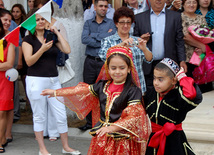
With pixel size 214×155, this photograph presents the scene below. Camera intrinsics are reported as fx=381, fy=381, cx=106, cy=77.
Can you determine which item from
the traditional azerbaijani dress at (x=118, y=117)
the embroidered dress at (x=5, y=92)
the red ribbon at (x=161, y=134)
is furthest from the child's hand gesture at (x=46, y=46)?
the red ribbon at (x=161, y=134)

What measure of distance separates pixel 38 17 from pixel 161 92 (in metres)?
2.37

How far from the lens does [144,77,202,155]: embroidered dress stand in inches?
137

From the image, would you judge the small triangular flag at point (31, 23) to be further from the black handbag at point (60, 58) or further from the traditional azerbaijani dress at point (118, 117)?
the traditional azerbaijani dress at point (118, 117)

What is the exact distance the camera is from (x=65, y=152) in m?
5.44

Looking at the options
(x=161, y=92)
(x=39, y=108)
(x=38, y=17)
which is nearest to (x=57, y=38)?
(x=38, y=17)

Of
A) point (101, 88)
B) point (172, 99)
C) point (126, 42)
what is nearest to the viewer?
point (172, 99)

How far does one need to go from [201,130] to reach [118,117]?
1541 millimetres

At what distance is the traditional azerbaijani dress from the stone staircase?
1.05 metres

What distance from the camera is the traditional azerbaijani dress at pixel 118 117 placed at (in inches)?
143

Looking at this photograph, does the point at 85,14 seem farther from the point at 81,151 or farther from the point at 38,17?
the point at 81,151

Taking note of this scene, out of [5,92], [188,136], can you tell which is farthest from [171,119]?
[5,92]

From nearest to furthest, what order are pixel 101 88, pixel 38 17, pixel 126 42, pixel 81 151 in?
pixel 101 88 → pixel 126 42 → pixel 38 17 → pixel 81 151

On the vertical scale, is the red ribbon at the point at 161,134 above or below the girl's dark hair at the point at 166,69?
below

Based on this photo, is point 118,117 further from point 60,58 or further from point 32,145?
point 32,145
